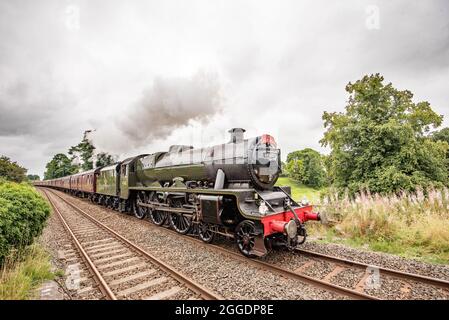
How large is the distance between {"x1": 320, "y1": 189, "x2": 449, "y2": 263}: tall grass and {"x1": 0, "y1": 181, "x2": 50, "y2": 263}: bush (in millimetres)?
8169

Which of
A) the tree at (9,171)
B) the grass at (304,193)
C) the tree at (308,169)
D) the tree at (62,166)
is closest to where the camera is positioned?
the grass at (304,193)

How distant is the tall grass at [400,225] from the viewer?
566 cm

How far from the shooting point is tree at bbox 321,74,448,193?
1157 centimetres

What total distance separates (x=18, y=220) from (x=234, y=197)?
4673 mm

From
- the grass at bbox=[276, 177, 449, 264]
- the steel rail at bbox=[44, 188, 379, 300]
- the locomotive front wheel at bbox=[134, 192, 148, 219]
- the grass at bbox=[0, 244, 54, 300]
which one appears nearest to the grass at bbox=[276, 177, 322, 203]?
the grass at bbox=[276, 177, 449, 264]

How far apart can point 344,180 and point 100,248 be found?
41.8 ft

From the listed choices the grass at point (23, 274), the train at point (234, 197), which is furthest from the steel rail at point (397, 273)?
the grass at point (23, 274)

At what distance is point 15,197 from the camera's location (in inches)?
203

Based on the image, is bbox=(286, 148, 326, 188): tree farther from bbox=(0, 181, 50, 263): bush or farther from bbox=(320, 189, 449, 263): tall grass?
bbox=(0, 181, 50, 263): bush

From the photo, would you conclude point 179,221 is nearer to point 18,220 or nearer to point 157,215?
point 157,215

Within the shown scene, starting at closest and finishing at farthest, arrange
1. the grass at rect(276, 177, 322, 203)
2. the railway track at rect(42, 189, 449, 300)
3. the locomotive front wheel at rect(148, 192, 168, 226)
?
the railway track at rect(42, 189, 449, 300) < the locomotive front wheel at rect(148, 192, 168, 226) < the grass at rect(276, 177, 322, 203)

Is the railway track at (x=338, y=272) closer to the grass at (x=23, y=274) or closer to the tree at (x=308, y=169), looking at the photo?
the grass at (x=23, y=274)

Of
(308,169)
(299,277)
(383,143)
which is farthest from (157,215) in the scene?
(308,169)
